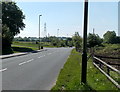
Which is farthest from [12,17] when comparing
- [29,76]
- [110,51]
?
[29,76]

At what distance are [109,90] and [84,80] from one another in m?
1.44

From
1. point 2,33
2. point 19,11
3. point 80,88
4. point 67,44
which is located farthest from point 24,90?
point 67,44

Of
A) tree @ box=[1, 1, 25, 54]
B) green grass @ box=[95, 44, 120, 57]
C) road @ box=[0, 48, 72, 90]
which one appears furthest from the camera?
tree @ box=[1, 1, 25, 54]

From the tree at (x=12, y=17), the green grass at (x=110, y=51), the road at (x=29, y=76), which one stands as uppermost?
the tree at (x=12, y=17)

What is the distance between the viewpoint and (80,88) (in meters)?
8.30

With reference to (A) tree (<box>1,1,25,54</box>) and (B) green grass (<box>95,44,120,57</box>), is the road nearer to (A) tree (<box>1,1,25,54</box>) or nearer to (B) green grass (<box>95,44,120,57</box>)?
(B) green grass (<box>95,44,120,57</box>)

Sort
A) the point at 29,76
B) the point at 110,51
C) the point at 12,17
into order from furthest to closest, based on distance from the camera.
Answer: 1. the point at 12,17
2. the point at 110,51
3. the point at 29,76

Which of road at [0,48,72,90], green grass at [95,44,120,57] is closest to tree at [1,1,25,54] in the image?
green grass at [95,44,120,57]

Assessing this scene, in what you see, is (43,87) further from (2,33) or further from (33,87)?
(2,33)

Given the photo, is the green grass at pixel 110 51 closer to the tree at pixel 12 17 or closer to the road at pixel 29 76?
the road at pixel 29 76

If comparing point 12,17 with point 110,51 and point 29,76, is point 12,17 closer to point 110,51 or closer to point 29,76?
point 110,51

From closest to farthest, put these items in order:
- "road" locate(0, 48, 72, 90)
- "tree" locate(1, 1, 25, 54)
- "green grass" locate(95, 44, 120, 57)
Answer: "road" locate(0, 48, 72, 90) → "green grass" locate(95, 44, 120, 57) → "tree" locate(1, 1, 25, 54)

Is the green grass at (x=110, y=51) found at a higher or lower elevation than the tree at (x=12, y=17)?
lower

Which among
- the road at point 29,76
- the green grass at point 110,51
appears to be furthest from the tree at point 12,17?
the road at point 29,76
